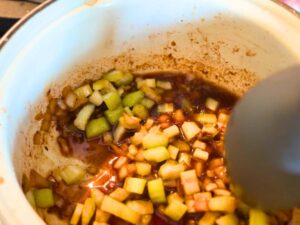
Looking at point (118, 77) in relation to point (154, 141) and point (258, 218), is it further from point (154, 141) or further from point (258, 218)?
point (258, 218)

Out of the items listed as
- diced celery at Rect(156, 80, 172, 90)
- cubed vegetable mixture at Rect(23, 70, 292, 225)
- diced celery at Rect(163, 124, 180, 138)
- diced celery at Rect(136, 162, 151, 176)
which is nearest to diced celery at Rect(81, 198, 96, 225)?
cubed vegetable mixture at Rect(23, 70, 292, 225)

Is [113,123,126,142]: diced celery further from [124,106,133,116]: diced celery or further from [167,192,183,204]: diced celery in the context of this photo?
[167,192,183,204]: diced celery

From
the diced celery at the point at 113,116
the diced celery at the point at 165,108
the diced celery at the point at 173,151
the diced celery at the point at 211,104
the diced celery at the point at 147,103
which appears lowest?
the diced celery at the point at 113,116

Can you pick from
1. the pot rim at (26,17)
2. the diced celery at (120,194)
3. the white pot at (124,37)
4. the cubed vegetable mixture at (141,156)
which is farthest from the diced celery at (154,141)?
the pot rim at (26,17)

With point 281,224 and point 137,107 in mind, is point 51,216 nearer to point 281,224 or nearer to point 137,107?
point 137,107

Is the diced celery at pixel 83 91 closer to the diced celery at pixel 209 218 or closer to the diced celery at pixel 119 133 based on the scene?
the diced celery at pixel 119 133
